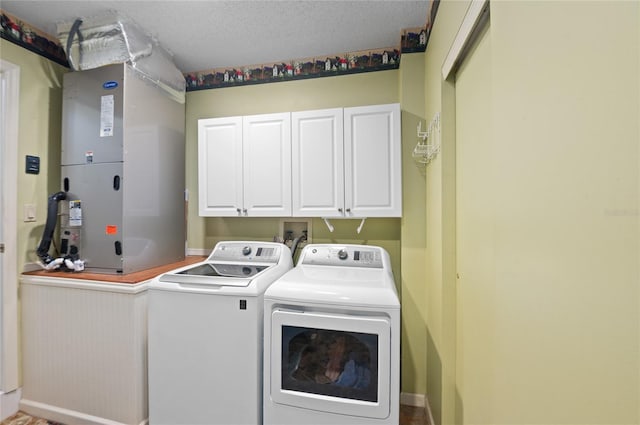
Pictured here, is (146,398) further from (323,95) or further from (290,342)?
(323,95)

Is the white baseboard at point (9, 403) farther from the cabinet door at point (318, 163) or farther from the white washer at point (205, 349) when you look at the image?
the cabinet door at point (318, 163)

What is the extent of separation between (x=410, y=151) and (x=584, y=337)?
165 centimetres

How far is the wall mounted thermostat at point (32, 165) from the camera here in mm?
1902

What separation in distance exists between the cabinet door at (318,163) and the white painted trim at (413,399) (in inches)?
57.9

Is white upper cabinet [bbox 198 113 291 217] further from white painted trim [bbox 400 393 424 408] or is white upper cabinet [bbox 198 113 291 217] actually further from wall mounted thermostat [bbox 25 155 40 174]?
white painted trim [bbox 400 393 424 408]

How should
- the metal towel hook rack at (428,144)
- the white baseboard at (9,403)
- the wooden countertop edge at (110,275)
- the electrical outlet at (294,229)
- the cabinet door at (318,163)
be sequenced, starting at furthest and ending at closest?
the electrical outlet at (294,229) < the cabinet door at (318,163) < the white baseboard at (9,403) < the wooden countertop edge at (110,275) < the metal towel hook rack at (428,144)

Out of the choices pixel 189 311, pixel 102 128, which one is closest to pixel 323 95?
pixel 102 128

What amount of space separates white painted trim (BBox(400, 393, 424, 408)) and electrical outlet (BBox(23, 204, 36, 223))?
3.10 m

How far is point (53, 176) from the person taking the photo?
6.81ft

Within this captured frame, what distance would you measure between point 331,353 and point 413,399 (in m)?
1.12

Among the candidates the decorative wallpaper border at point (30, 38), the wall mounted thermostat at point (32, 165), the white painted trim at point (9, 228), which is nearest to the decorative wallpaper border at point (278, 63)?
the decorative wallpaper border at point (30, 38)

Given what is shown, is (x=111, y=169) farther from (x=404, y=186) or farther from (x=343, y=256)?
(x=404, y=186)

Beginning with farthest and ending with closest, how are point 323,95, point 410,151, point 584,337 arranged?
point 323,95 < point 410,151 < point 584,337

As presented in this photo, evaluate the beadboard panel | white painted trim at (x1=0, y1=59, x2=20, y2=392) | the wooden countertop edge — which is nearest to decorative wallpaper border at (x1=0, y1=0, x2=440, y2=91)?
white painted trim at (x1=0, y1=59, x2=20, y2=392)
